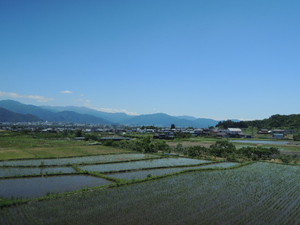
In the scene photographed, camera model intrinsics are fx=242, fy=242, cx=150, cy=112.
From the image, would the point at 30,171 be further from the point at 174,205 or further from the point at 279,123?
the point at 279,123

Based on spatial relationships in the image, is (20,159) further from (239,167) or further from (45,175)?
(239,167)

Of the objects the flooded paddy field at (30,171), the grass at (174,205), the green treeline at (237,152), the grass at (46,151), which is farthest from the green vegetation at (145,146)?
the grass at (174,205)

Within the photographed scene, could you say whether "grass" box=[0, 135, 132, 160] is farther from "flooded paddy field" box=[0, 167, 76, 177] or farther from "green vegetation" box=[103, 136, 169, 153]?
"flooded paddy field" box=[0, 167, 76, 177]

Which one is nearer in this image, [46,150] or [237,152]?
[237,152]

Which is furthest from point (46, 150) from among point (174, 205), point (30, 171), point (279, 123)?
point (279, 123)

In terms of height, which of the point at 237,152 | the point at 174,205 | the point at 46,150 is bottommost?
the point at 46,150

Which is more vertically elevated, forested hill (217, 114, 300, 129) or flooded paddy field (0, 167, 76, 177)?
forested hill (217, 114, 300, 129)

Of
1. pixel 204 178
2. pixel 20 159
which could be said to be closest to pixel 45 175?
pixel 20 159

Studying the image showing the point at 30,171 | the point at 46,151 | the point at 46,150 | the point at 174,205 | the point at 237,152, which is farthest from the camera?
the point at 46,150

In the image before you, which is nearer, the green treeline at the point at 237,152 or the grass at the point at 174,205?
the grass at the point at 174,205

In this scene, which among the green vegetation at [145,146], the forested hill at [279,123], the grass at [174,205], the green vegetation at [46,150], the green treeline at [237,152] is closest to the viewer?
the grass at [174,205]

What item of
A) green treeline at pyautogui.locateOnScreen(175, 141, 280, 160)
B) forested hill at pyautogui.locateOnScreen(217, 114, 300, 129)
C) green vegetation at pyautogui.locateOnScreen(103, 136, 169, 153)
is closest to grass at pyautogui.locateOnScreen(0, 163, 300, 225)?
green treeline at pyautogui.locateOnScreen(175, 141, 280, 160)

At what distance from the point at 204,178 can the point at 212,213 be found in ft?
27.7

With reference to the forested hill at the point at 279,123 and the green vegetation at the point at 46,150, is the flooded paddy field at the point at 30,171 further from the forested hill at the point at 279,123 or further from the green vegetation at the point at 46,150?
the forested hill at the point at 279,123
